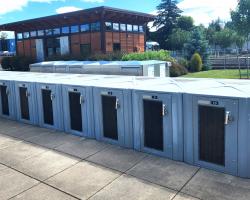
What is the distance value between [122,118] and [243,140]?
8.42ft

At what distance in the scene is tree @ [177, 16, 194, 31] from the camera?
75.5 m

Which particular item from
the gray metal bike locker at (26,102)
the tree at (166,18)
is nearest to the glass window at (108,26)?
the gray metal bike locker at (26,102)

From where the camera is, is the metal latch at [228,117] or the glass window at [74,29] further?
the glass window at [74,29]

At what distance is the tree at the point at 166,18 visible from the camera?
7238 centimetres

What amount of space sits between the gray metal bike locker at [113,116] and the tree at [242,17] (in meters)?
23.4

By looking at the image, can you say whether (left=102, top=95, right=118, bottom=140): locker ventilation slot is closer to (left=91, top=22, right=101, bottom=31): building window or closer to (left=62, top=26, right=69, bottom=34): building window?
(left=91, top=22, right=101, bottom=31): building window

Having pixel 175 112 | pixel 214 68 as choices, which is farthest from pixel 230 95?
pixel 214 68

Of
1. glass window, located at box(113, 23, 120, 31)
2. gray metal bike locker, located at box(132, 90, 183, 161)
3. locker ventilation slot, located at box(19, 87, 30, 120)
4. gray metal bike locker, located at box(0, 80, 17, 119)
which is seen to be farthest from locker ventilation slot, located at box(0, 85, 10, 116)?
glass window, located at box(113, 23, 120, 31)

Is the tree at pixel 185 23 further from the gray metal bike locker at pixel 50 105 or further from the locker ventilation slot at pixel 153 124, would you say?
the locker ventilation slot at pixel 153 124

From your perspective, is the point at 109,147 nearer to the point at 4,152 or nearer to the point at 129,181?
the point at 129,181

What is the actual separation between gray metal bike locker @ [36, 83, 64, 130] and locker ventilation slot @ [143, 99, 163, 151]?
2.78 meters

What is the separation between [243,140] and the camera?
468 centimetres

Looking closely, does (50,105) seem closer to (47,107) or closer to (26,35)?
(47,107)

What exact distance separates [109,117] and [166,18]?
73.0 meters
